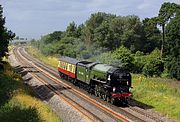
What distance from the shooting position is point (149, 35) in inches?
3962

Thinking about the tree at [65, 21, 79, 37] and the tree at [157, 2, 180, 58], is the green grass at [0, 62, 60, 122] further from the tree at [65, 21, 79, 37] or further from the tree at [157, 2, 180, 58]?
the tree at [65, 21, 79, 37]

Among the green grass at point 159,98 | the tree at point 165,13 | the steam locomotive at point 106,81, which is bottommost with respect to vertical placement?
the green grass at point 159,98

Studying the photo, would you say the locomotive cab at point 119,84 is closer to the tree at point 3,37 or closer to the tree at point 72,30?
the tree at point 3,37

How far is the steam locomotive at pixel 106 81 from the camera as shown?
31.6 metres

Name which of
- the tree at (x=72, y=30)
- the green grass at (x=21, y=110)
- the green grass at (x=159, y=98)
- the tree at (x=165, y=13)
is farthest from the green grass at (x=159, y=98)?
the tree at (x=72, y=30)

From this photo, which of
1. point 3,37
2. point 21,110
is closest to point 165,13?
point 3,37

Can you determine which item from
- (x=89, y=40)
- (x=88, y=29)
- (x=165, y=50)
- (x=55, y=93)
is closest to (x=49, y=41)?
(x=88, y=29)

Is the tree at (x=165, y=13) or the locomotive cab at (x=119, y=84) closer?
the locomotive cab at (x=119, y=84)

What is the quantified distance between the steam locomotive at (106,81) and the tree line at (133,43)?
719 inches

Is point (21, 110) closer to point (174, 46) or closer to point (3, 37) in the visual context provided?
point (3, 37)

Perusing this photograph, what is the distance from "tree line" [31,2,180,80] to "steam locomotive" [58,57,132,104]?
1827 centimetres

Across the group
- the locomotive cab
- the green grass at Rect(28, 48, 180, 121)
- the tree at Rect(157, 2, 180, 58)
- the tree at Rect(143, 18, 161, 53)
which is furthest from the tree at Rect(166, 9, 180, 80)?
the locomotive cab

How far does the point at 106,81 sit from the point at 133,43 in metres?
A: 64.5

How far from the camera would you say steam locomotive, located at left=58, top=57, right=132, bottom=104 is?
31625mm
